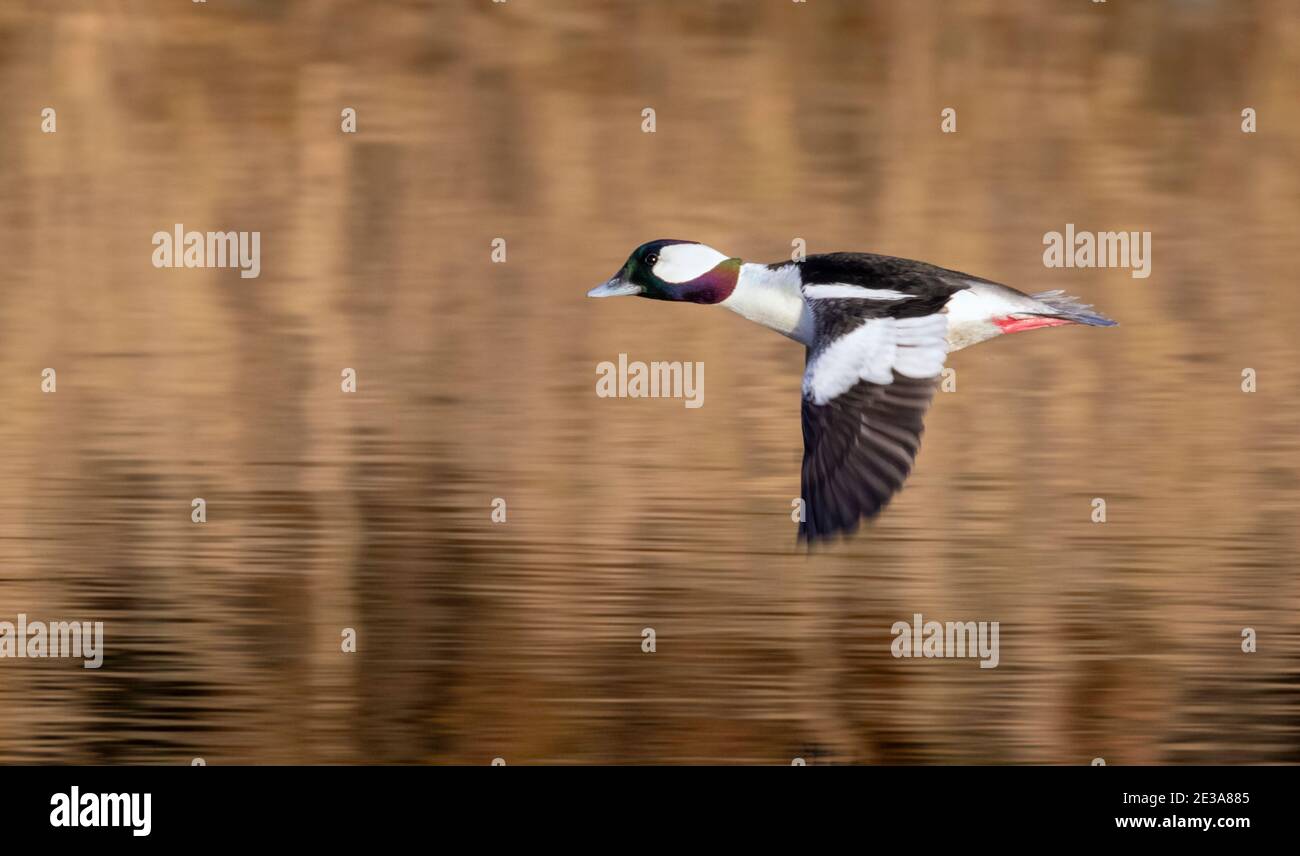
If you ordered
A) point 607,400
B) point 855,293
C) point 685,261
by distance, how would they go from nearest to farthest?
point 855,293 → point 685,261 → point 607,400

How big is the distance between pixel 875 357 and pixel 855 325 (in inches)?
4.1

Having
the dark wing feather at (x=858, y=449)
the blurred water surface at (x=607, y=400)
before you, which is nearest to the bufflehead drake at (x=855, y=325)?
the dark wing feather at (x=858, y=449)

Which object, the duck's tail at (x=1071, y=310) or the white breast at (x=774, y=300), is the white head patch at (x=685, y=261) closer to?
the white breast at (x=774, y=300)

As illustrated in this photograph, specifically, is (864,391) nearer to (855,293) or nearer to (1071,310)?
(855,293)

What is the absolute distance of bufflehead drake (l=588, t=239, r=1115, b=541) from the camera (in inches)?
103

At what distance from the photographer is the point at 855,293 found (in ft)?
9.63

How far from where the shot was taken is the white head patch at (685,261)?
329 cm

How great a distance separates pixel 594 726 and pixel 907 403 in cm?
127

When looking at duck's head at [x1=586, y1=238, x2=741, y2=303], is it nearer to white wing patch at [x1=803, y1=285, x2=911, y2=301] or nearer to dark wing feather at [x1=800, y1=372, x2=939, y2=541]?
white wing patch at [x1=803, y1=285, x2=911, y2=301]

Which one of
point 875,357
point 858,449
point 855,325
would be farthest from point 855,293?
point 858,449

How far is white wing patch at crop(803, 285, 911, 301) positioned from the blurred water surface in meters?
0.96

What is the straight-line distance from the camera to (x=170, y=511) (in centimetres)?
400

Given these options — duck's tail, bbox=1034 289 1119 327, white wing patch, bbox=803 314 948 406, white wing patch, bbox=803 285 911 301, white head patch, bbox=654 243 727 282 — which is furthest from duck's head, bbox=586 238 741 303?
duck's tail, bbox=1034 289 1119 327

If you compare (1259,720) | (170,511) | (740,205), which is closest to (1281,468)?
(1259,720)
